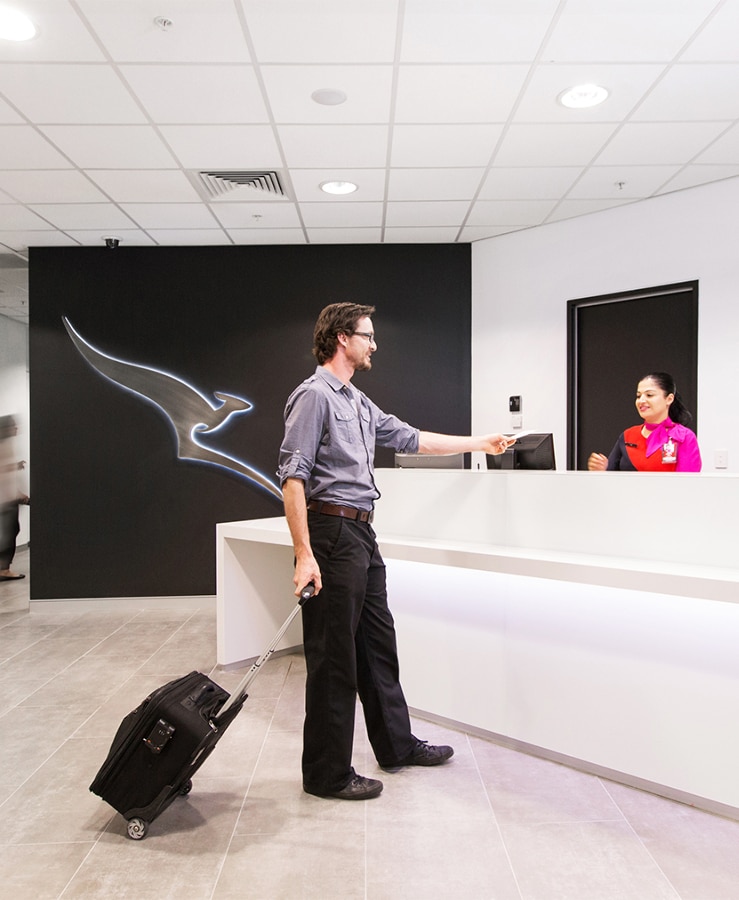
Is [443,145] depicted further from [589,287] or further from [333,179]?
[589,287]

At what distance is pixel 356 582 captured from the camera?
2.36m

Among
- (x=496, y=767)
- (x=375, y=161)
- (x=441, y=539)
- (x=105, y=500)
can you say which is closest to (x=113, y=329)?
(x=105, y=500)

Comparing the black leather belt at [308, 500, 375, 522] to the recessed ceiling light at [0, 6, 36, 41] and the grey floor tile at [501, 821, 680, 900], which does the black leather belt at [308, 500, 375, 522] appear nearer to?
the grey floor tile at [501, 821, 680, 900]

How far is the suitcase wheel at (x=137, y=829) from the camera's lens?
7.07 ft

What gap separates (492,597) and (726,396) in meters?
2.43

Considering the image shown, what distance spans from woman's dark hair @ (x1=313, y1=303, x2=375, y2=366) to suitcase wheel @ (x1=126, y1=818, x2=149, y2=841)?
1.64 metres

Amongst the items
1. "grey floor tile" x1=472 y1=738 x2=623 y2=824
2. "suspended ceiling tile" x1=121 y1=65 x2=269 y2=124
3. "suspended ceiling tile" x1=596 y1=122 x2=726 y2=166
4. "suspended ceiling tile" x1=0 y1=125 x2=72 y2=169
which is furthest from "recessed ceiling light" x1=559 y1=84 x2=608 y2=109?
"grey floor tile" x1=472 y1=738 x2=623 y2=824

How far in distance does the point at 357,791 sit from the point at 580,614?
1028 mm

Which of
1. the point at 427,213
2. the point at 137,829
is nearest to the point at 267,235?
the point at 427,213

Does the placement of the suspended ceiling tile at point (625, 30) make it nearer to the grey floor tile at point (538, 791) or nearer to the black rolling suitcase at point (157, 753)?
the black rolling suitcase at point (157, 753)

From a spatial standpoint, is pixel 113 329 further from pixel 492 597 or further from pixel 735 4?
pixel 735 4

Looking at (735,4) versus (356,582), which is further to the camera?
(735,4)

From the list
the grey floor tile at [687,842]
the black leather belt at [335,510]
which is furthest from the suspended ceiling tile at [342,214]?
the grey floor tile at [687,842]

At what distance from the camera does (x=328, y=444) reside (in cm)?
239
